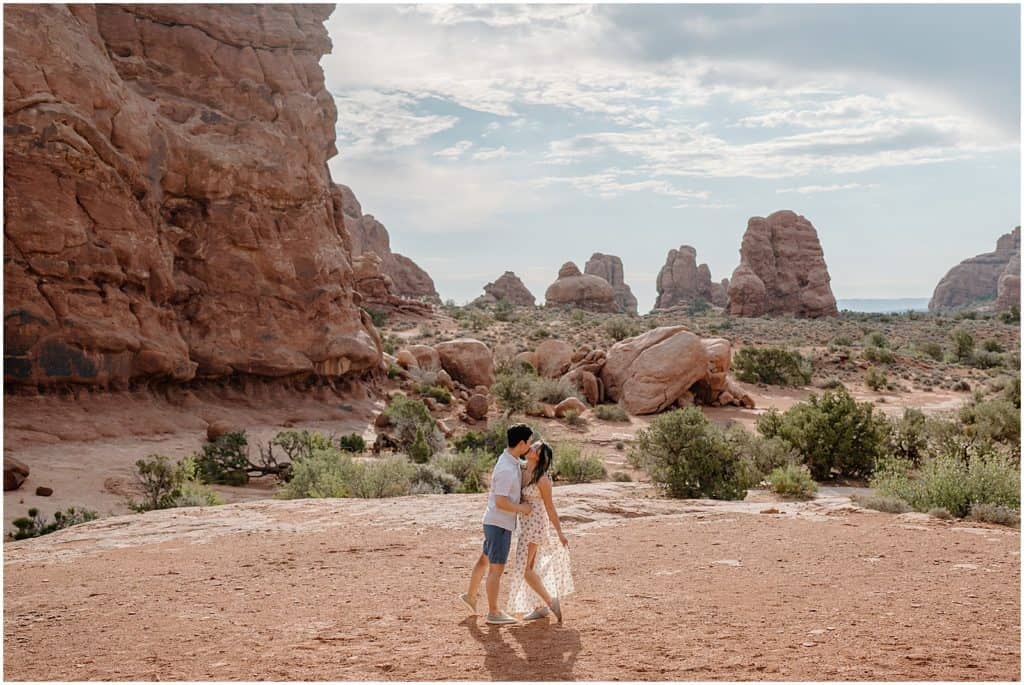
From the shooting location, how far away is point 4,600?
7.05 m

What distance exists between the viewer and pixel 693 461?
1338cm

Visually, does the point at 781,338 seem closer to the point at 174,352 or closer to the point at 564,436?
the point at 564,436

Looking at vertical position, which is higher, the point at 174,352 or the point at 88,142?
the point at 88,142

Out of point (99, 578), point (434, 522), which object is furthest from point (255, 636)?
point (434, 522)

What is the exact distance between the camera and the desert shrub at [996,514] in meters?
9.26

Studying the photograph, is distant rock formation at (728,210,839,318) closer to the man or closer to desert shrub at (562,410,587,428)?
desert shrub at (562,410,587,428)

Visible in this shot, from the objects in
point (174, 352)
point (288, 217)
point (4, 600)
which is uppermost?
point (288, 217)

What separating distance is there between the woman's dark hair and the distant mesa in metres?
85.0

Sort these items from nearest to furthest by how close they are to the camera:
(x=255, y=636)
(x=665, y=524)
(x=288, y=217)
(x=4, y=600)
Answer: (x=255, y=636), (x=4, y=600), (x=665, y=524), (x=288, y=217)

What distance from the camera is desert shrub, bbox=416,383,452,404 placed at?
25.6m

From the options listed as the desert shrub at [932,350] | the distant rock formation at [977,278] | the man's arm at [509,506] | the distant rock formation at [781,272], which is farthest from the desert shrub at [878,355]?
the distant rock formation at [977,278]

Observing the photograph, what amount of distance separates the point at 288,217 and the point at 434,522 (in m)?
14.9

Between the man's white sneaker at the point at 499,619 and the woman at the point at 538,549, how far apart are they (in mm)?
72

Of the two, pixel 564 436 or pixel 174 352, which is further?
pixel 564 436
